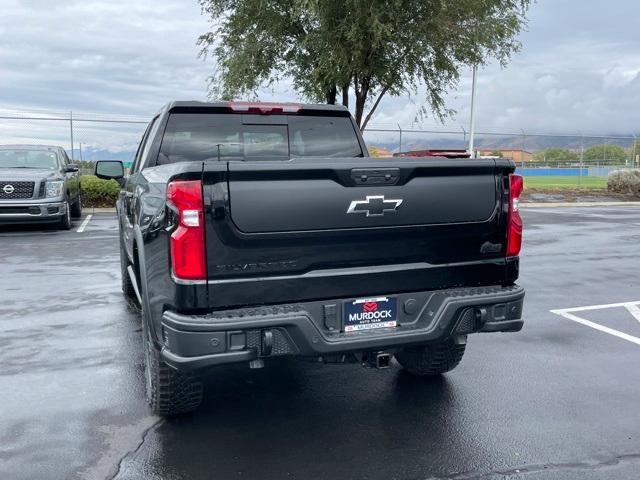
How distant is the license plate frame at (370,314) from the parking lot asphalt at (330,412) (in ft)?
2.37

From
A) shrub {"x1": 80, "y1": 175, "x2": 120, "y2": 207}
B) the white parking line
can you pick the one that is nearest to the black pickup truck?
the white parking line

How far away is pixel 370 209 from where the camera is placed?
12.2ft

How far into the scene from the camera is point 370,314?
3801 mm

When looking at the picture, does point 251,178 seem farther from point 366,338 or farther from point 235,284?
point 366,338

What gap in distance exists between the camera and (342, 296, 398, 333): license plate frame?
3.75 metres

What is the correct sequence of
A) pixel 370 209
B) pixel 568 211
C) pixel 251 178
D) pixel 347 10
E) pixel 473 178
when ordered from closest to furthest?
pixel 251 178 < pixel 370 209 < pixel 473 178 < pixel 347 10 < pixel 568 211

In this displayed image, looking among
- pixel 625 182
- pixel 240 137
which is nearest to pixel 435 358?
pixel 240 137

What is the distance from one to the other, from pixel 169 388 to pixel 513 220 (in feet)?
7.90

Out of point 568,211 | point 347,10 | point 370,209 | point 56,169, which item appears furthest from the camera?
point 568,211

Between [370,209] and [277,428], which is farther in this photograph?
[277,428]

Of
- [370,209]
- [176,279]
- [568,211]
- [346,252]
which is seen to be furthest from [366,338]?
[568,211]

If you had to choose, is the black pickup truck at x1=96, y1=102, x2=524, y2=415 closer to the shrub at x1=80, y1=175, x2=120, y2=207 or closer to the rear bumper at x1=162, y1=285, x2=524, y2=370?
the rear bumper at x1=162, y1=285, x2=524, y2=370

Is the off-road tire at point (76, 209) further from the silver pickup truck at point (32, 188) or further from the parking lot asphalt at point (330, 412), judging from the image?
the parking lot asphalt at point (330, 412)

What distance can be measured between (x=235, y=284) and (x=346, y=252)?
666 mm
